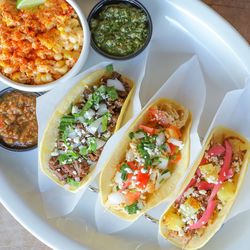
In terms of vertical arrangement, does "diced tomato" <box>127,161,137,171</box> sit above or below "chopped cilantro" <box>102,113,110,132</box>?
below

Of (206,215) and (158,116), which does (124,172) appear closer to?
(158,116)

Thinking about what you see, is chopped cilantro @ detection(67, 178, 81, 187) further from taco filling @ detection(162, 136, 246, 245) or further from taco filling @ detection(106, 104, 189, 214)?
taco filling @ detection(162, 136, 246, 245)

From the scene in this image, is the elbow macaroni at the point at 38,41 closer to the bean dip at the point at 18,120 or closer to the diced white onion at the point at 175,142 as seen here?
the bean dip at the point at 18,120

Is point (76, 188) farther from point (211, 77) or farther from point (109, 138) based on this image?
point (211, 77)

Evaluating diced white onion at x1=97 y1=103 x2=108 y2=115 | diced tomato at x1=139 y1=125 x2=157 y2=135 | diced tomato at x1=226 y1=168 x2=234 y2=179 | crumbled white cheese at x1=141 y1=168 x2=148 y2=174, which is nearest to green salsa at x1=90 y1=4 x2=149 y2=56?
diced white onion at x1=97 y1=103 x2=108 y2=115

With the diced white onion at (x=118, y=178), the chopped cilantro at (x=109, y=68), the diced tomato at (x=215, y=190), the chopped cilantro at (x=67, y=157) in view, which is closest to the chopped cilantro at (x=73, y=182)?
the chopped cilantro at (x=67, y=157)

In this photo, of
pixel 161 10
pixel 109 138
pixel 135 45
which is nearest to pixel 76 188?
pixel 109 138
